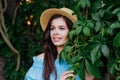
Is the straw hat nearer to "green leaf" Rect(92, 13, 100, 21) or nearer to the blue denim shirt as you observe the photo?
the blue denim shirt

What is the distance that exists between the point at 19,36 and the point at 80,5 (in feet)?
10.4

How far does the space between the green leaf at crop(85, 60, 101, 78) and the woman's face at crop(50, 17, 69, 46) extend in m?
0.43

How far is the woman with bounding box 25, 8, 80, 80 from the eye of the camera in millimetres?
2357

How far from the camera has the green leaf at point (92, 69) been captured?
192 cm

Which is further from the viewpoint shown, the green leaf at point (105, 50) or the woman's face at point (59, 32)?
the woman's face at point (59, 32)

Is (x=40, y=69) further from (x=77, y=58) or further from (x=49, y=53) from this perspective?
(x=77, y=58)

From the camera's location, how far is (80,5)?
6.71 feet

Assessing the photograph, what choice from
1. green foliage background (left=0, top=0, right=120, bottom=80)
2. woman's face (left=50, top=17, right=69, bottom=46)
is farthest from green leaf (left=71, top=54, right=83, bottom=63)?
woman's face (left=50, top=17, right=69, bottom=46)

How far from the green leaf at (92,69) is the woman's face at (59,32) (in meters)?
0.43

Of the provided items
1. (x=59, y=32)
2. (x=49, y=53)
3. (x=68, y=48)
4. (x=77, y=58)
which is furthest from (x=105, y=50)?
(x=49, y=53)

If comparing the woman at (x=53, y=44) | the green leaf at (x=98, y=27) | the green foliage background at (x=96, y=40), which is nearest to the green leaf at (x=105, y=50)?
the green foliage background at (x=96, y=40)

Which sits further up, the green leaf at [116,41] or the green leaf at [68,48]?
the green leaf at [116,41]

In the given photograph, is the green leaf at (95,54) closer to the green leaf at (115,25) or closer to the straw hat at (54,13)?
the green leaf at (115,25)

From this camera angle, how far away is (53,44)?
249cm
